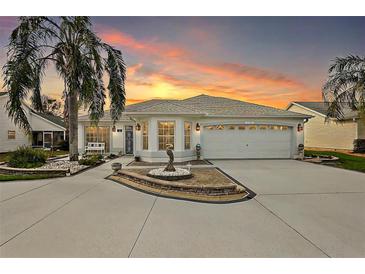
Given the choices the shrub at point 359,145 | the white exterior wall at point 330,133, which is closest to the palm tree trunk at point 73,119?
the white exterior wall at point 330,133

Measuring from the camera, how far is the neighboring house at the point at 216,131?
34.1ft

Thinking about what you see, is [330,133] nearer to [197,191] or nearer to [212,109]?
[212,109]

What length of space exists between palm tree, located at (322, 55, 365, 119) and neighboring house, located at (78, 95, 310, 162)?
8.38 ft

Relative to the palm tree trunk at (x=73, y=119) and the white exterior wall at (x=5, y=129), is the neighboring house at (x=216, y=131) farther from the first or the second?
the white exterior wall at (x=5, y=129)

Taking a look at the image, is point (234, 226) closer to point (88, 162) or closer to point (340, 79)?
point (88, 162)

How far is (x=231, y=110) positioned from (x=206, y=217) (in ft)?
32.6

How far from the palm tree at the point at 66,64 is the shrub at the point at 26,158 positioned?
1.36m

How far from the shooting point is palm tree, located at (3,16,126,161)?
6.73 m

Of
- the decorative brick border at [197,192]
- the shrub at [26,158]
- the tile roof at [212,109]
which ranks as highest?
the tile roof at [212,109]

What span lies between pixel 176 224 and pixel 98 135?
12362 mm

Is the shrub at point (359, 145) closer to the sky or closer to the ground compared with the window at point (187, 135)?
closer to the ground

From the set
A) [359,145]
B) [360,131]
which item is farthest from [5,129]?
[360,131]

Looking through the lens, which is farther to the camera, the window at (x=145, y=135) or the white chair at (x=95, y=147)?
the white chair at (x=95, y=147)

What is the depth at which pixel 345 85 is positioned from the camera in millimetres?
9125
